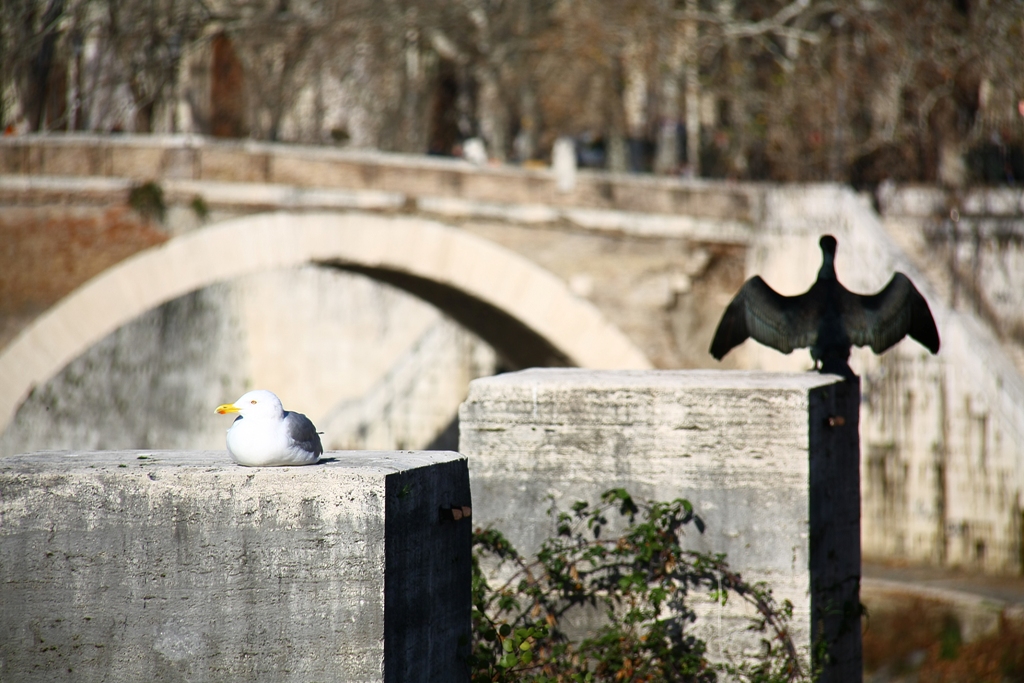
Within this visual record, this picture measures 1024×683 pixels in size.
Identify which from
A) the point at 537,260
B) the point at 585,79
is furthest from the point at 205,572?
the point at 585,79

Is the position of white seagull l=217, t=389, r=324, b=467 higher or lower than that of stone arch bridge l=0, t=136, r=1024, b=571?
lower

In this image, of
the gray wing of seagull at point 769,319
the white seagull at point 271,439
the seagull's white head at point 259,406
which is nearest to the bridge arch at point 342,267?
the gray wing of seagull at point 769,319

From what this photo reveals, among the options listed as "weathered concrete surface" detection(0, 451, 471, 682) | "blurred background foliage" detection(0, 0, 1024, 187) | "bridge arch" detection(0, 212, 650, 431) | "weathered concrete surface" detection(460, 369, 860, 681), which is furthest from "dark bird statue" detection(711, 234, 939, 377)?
"blurred background foliage" detection(0, 0, 1024, 187)

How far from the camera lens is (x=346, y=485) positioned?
9.02 feet

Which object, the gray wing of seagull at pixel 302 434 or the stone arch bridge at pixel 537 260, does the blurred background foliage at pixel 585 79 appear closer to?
the stone arch bridge at pixel 537 260

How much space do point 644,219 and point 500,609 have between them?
25.9ft

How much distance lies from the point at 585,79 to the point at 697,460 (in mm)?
12524

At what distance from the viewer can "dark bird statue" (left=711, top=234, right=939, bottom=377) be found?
16.2ft

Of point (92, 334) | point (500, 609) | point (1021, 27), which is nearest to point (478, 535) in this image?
point (500, 609)

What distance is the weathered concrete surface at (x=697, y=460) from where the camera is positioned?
4.24 meters

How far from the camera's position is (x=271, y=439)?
9.44ft

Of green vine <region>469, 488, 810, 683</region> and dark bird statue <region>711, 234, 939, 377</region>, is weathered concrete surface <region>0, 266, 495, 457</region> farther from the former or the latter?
green vine <region>469, 488, 810, 683</region>

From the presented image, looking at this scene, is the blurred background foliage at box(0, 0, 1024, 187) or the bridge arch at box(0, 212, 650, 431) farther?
the blurred background foliage at box(0, 0, 1024, 187)

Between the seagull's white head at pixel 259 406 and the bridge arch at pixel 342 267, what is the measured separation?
298 inches
